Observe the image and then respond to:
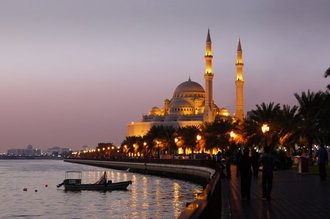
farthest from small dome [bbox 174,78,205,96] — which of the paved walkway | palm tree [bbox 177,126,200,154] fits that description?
the paved walkway

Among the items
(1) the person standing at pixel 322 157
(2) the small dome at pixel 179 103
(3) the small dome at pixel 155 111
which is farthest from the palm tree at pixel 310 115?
(3) the small dome at pixel 155 111

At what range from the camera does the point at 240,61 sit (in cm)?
12775

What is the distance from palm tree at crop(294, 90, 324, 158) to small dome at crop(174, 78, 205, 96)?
408 ft

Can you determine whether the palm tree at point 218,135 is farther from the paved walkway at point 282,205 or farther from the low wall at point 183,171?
the paved walkway at point 282,205

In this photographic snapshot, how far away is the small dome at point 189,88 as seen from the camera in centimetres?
17950

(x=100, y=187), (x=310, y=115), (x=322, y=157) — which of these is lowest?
(x=100, y=187)

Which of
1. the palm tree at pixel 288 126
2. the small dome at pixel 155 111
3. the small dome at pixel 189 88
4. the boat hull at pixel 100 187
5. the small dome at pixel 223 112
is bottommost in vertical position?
the boat hull at pixel 100 187

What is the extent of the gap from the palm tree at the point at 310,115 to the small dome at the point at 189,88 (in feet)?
408

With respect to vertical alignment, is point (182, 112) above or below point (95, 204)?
above

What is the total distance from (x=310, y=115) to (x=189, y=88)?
126058 mm

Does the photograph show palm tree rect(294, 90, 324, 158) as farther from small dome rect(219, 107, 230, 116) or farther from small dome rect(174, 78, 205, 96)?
small dome rect(174, 78, 205, 96)

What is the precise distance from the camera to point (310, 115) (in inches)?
2121

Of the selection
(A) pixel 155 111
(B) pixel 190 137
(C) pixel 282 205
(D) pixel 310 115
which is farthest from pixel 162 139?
(C) pixel 282 205

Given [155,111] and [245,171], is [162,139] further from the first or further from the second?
[245,171]
